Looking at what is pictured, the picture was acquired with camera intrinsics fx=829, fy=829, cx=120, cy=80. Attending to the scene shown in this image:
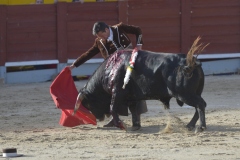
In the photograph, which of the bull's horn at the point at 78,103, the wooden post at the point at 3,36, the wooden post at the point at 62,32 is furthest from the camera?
the wooden post at the point at 62,32

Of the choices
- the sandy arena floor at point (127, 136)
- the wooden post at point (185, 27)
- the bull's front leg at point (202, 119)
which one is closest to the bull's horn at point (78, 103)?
the sandy arena floor at point (127, 136)

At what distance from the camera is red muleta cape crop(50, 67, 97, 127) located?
912cm

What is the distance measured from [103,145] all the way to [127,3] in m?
7.64

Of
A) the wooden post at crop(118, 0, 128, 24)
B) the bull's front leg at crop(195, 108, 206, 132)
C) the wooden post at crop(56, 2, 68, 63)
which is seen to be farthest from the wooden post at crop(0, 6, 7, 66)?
the bull's front leg at crop(195, 108, 206, 132)

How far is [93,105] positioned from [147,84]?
0.91m

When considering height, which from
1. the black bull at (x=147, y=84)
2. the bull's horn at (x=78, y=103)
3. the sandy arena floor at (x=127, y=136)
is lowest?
the sandy arena floor at (x=127, y=136)

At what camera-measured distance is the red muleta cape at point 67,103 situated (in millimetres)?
9125

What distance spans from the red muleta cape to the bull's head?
48mm

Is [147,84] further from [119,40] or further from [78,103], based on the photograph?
[78,103]

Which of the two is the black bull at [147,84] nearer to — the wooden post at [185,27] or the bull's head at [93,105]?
the bull's head at [93,105]

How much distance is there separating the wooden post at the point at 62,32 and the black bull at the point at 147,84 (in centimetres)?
565

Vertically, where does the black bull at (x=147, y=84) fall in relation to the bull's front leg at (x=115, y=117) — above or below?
above

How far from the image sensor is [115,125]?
8680mm

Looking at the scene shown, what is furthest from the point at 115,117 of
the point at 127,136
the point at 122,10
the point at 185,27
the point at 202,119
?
the point at 185,27
